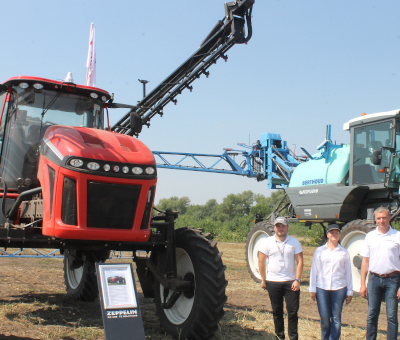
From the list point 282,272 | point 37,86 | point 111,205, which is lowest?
point 282,272

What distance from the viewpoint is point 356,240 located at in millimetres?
8773

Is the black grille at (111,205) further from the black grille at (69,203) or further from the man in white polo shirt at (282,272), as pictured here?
the man in white polo shirt at (282,272)

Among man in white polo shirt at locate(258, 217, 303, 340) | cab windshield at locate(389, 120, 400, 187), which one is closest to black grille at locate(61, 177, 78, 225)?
man in white polo shirt at locate(258, 217, 303, 340)

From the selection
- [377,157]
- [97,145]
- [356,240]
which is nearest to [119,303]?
[97,145]

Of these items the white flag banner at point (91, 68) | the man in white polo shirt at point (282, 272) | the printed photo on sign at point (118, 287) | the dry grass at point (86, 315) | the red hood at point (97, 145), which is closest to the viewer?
the printed photo on sign at point (118, 287)

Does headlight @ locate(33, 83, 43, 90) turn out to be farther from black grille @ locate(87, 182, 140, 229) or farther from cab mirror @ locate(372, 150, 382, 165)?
cab mirror @ locate(372, 150, 382, 165)

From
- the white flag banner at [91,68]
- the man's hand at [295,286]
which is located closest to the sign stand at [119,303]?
the man's hand at [295,286]

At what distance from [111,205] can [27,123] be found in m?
1.76

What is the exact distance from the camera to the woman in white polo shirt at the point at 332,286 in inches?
193

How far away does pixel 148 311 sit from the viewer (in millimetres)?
7000

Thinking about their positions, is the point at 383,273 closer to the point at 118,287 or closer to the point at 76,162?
the point at 118,287

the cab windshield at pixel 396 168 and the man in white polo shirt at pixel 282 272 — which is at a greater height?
the cab windshield at pixel 396 168

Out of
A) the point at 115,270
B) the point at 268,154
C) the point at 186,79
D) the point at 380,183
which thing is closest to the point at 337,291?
the point at 115,270

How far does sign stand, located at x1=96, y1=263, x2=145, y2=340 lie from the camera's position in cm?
420
